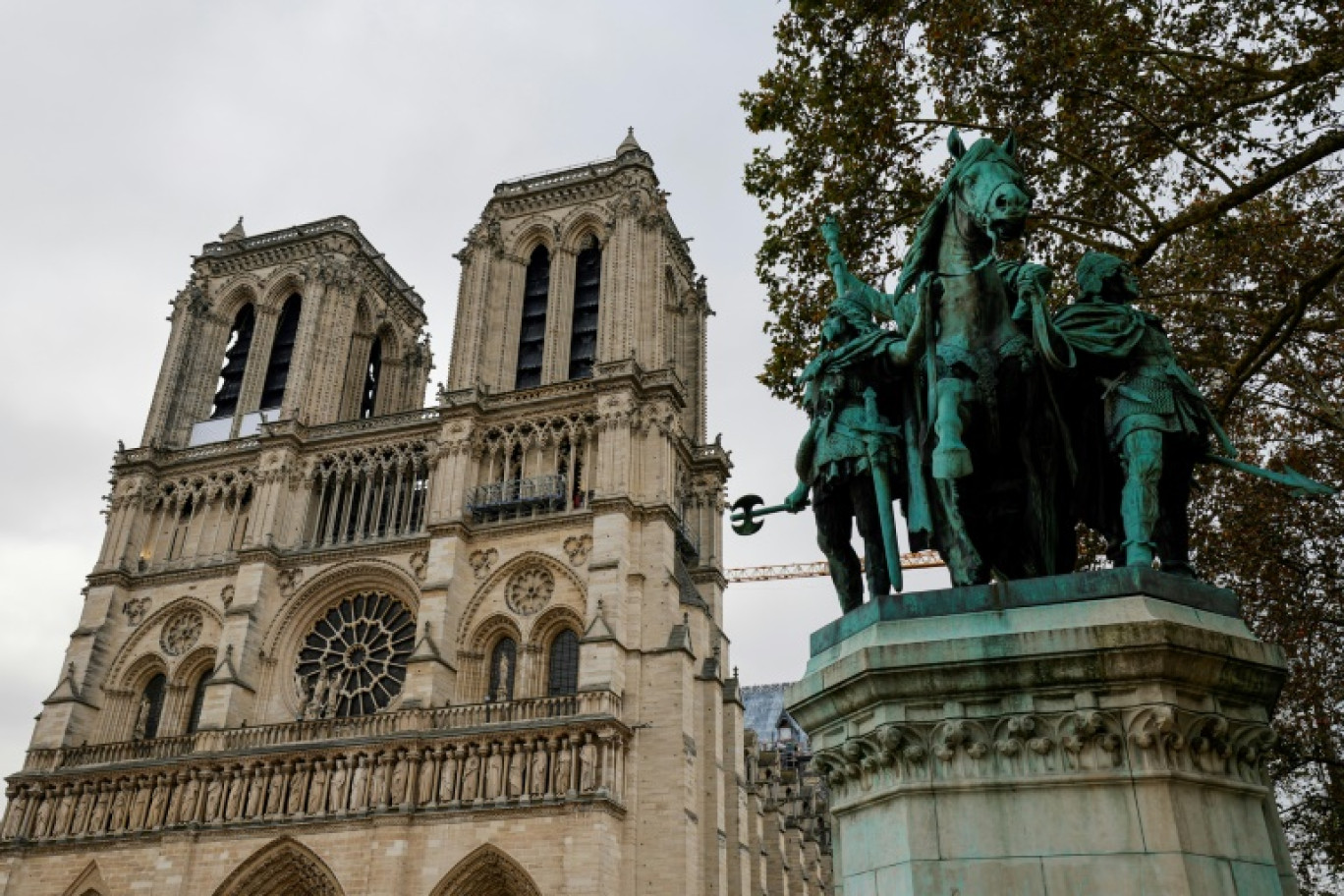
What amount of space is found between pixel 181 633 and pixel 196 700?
199 cm

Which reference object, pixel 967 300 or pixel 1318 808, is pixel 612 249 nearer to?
pixel 1318 808

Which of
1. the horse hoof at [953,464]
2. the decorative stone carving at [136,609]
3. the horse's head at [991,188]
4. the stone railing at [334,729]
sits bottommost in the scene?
the horse hoof at [953,464]

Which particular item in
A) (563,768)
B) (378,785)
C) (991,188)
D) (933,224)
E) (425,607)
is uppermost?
(425,607)

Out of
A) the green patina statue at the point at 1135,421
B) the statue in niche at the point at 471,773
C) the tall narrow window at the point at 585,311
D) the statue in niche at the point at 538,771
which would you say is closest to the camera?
the green patina statue at the point at 1135,421

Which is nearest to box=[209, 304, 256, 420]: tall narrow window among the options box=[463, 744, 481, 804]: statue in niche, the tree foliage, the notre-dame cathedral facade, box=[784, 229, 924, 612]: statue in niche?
the notre-dame cathedral facade

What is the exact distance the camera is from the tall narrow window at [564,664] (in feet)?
86.6

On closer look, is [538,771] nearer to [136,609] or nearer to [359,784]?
[359,784]

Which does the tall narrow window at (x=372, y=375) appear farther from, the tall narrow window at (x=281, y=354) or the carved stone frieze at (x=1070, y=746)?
the carved stone frieze at (x=1070, y=746)

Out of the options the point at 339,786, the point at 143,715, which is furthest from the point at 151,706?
the point at 339,786

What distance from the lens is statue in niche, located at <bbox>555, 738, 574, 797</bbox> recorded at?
23.2 m

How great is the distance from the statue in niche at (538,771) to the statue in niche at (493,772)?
734 mm

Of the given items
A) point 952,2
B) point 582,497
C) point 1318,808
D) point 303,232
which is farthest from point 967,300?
point 303,232

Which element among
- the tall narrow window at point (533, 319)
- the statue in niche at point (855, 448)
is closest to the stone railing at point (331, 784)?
the tall narrow window at point (533, 319)

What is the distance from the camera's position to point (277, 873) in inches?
976
